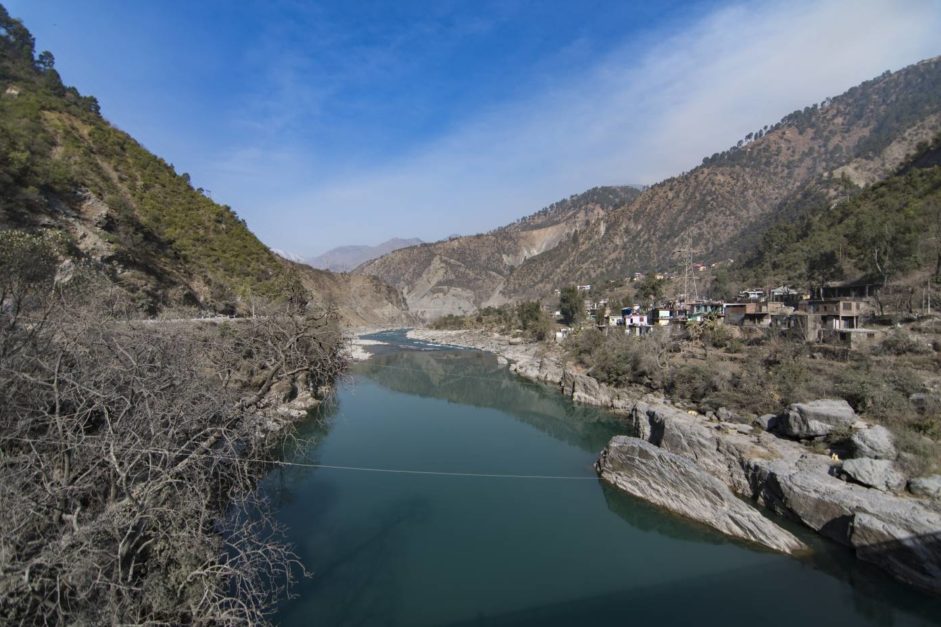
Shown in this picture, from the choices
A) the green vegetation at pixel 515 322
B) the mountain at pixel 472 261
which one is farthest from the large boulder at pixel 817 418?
the mountain at pixel 472 261

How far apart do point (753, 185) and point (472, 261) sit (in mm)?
80286

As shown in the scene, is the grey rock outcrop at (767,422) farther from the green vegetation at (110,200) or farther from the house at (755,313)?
the green vegetation at (110,200)

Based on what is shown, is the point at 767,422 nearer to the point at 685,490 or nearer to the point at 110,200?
the point at 685,490

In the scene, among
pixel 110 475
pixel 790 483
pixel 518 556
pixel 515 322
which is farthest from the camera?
pixel 515 322

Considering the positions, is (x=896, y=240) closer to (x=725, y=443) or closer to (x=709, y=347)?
(x=709, y=347)

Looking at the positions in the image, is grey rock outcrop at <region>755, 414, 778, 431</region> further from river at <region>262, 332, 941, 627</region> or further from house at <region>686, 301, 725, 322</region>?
house at <region>686, 301, 725, 322</region>

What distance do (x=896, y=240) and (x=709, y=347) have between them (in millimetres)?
12355

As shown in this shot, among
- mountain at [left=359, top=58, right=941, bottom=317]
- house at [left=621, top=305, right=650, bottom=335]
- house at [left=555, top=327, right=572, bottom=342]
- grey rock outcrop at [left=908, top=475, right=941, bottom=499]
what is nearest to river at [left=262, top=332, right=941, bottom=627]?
grey rock outcrop at [left=908, top=475, right=941, bottom=499]

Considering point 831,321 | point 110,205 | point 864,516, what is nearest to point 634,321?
point 831,321

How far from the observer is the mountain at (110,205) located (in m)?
21.8

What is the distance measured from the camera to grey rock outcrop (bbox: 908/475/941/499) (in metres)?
9.96

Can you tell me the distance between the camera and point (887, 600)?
859 cm

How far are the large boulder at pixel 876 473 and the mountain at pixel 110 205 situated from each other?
2216cm

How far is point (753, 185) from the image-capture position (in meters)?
88.2
